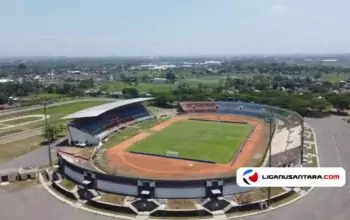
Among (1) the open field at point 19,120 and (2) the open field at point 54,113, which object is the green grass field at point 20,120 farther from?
(2) the open field at point 54,113

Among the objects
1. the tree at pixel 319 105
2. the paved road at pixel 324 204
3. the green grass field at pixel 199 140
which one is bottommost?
the paved road at pixel 324 204

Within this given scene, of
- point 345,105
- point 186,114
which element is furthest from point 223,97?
point 345,105

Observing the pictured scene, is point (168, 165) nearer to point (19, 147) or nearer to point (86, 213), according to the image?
point (86, 213)

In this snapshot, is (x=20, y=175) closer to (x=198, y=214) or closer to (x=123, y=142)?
(x=123, y=142)

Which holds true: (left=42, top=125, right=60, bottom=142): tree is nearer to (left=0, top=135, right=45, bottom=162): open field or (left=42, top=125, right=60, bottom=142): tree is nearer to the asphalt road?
(left=0, top=135, right=45, bottom=162): open field

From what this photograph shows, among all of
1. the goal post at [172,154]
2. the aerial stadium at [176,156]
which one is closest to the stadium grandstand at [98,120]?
the aerial stadium at [176,156]
